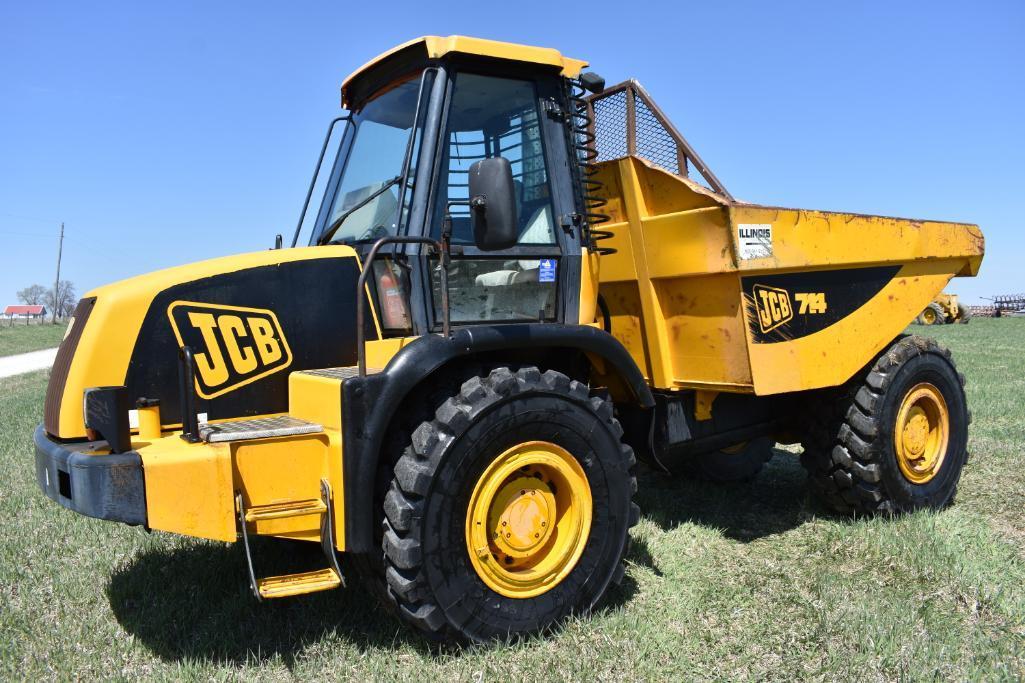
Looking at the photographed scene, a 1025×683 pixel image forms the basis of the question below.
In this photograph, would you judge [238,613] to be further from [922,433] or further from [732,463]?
[922,433]

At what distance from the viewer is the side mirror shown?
3273 mm

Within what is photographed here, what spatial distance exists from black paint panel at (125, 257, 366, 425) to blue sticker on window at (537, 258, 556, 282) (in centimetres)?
86

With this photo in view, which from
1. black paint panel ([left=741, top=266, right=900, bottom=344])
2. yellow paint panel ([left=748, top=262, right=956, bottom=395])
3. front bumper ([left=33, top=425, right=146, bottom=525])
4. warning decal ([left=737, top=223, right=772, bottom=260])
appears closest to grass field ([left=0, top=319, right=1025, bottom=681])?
front bumper ([left=33, top=425, right=146, bottom=525])

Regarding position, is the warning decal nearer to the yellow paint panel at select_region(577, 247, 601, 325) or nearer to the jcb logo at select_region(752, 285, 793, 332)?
the jcb logo at select_region(752, 285, 793, 332)

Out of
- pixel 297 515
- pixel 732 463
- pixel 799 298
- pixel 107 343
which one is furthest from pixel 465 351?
pixel 732 463

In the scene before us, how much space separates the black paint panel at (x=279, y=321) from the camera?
3.38m

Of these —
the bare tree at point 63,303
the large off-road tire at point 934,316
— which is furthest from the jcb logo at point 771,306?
the bare tree at point 63,303

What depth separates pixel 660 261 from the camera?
4.43 meters

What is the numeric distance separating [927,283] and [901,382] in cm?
78

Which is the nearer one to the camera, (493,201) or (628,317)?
(493,201)

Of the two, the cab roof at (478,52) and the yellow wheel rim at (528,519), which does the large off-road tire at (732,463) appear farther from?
the cab roof at (478,52)

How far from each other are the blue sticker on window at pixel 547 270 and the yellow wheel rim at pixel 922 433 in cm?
265

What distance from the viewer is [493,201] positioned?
330 centimetres

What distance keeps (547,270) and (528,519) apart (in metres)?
1.21
